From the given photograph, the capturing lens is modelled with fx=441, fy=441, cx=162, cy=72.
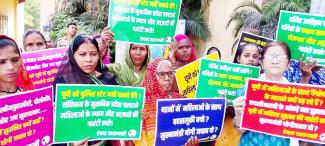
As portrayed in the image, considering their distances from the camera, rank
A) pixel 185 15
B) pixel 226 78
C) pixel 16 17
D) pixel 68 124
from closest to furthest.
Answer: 1. pixel 68 124
2. pixel 226 78
3. pixel 185 15
4. pixel 16 17

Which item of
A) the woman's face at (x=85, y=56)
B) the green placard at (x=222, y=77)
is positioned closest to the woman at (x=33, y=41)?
the woman's face at (x=85, y=56)

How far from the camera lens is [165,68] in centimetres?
320

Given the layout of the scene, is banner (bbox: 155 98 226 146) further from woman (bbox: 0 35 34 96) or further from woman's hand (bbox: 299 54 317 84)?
woman (bbox: 0 35 34 96)

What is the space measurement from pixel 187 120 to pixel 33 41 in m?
1.94

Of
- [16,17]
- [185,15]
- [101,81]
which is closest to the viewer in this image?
[101,81]

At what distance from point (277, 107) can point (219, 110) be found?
44 cm

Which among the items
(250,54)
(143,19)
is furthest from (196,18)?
(143,19)

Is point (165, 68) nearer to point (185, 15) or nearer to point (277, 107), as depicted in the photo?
point (277, 107)

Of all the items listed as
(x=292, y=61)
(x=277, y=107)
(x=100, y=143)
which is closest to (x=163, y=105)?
(x=100, y=143)

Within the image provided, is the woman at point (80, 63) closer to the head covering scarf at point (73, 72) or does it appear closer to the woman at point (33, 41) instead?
the head covering scarf at point (73, 72)

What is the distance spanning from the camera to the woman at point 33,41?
428 centimetres

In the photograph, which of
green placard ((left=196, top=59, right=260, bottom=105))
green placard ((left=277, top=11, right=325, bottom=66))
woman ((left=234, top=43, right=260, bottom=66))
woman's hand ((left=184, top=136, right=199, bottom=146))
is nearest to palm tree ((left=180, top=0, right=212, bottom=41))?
woman ((left=234, top=43, right=260, bottom=66))

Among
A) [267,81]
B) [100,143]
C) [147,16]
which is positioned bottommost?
[100,143]

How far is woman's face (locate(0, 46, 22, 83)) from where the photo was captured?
2621 millimetres
